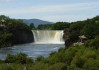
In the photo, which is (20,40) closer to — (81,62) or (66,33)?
(66,33)

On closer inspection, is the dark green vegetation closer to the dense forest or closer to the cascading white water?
the cascading white water

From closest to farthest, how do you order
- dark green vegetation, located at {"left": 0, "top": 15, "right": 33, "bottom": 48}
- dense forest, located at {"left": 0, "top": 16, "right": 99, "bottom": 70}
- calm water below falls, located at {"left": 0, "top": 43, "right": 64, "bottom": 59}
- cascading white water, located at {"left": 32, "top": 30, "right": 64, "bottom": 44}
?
dense forest, located at {"left": 0, "top": 16, "right": 99, "bottom": 70}, calm water below falls, located at {"left": 0, "top": 43, "right": 64, "bottom": 59}, cascading white water, located at {"left": 32, "top": 30, "right": 64, "bottom": 44}, dark green vegetation, located at {"left": 0, "top": 15, "right": 33, "bottom": 48}

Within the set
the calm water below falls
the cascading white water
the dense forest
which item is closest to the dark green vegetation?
the cascading white water

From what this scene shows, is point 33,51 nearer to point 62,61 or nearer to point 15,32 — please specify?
point 15,32

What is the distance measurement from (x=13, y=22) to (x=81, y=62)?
97.7m

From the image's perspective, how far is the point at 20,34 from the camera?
133750 millimetres

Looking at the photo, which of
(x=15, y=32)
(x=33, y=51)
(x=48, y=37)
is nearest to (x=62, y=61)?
(x=33, y=51)

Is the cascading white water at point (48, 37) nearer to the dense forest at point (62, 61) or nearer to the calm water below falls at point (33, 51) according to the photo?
the calm water below falls at point (33, 51)

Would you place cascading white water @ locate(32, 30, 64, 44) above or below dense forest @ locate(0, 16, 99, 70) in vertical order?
below

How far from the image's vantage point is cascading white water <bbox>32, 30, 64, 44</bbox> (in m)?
127

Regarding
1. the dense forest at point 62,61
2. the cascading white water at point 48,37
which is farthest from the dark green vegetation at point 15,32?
the dense forest at point 62,61

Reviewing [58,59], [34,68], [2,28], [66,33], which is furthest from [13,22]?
[34,68]

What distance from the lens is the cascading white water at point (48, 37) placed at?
126625 mm

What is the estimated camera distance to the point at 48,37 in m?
130
